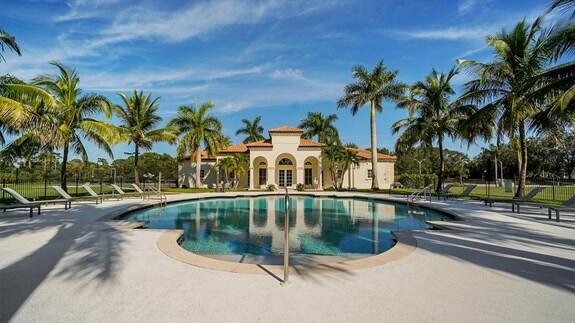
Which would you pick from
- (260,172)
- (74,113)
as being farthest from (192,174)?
(74,113)

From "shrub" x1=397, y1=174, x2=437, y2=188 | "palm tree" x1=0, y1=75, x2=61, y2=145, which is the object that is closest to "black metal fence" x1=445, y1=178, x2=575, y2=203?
"shrub" x1=397, y1=174, x2=437, y2=188

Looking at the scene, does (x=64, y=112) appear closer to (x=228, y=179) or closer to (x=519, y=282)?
(x=228, y=179)

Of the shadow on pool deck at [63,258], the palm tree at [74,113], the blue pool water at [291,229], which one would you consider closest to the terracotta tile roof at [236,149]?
the palm tree at [74,113]

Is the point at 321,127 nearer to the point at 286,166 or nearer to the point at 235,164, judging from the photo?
the point at 286,166

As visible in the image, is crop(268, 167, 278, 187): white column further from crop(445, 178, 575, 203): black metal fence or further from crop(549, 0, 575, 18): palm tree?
crop(549, 0, 575, 18): palm tree

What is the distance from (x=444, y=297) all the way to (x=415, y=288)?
1.20 ft

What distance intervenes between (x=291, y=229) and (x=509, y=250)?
241 inches

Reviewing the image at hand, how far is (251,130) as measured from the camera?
1766 inches

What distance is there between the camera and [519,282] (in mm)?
3930

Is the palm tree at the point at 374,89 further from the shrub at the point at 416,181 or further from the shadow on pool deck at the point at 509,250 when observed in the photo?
the shadow on pool deck at the point at 509,250

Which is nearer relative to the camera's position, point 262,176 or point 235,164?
point 235,164

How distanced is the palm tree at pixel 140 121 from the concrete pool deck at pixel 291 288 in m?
19.5

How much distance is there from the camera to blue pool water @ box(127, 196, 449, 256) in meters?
7.26

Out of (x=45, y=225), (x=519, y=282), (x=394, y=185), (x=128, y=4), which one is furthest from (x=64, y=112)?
(x=394, y=185)
